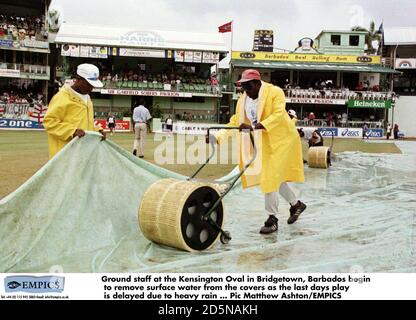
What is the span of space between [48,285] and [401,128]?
4344 cm

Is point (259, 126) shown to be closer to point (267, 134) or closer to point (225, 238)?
point (267, 134)

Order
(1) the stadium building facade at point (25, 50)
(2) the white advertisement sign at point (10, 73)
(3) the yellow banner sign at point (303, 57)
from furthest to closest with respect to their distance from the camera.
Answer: (3) the yellow banner sign at point (303, 57), (1) the stadium building facade at point (25, 50), (2) the white advertisement sign at point (10, 73)

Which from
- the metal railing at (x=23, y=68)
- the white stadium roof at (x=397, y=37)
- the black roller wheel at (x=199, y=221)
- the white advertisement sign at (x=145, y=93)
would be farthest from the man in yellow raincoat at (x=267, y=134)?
the white stadium roof at (x=397, y=37)

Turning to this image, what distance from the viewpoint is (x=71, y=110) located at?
16.3 ft

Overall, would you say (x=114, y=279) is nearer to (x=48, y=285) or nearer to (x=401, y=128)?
(x=48, y=285)

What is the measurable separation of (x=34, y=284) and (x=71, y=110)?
90.9 inches

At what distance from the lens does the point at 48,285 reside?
121 inches

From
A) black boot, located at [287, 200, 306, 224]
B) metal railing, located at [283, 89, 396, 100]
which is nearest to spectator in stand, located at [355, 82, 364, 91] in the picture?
metal railing, located at [283, 89, 396, 100]

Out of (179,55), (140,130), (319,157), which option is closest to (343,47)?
(179,55)

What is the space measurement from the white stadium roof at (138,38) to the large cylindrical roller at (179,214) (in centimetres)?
3413

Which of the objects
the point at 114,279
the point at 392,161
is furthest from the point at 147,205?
the point at 392,161

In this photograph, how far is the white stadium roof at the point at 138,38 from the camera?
121 feet

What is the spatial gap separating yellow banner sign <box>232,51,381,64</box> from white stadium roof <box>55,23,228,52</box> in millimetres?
4577

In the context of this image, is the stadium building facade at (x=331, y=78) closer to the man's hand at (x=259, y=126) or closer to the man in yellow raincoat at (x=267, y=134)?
the man in yellow raincoat at (x=267, y=134)
